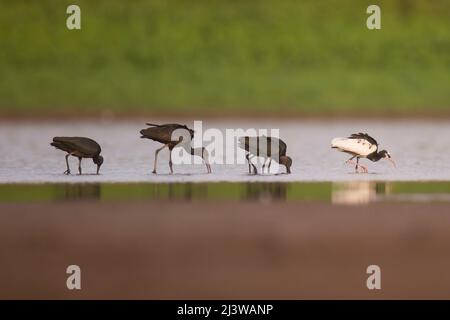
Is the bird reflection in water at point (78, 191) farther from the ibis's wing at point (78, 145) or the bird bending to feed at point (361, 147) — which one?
the bird bending to feed at point (361, 147)

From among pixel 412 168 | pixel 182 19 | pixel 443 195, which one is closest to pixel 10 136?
pixel 412 168

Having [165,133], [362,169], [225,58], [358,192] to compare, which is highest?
[225,58]

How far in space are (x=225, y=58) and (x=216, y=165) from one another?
28.9 feet

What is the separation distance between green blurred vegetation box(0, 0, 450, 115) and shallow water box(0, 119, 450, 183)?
238 centimetres

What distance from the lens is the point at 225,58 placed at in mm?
18344

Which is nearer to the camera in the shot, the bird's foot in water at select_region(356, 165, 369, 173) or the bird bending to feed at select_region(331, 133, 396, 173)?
the bird bending to feed at select_region(331, 133, 396, 173)

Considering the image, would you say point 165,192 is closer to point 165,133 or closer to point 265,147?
point 165,133

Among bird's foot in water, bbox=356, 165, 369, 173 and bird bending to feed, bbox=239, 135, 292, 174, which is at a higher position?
bird bending to feed, bbox=239, 135, 292, 174

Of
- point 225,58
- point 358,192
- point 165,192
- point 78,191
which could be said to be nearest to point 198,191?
point 165,192

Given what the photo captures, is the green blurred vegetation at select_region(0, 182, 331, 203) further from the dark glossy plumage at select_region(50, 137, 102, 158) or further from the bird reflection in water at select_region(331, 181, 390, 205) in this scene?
the dark glossy plumage at select_region(50, 137, 102, 158)

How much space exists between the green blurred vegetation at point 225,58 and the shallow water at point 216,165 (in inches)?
93.5

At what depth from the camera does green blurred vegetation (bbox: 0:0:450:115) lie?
1694 cm

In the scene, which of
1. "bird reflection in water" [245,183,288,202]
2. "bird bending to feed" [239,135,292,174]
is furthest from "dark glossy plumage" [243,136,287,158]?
"bird reflection in water" [245,183,288,202]
